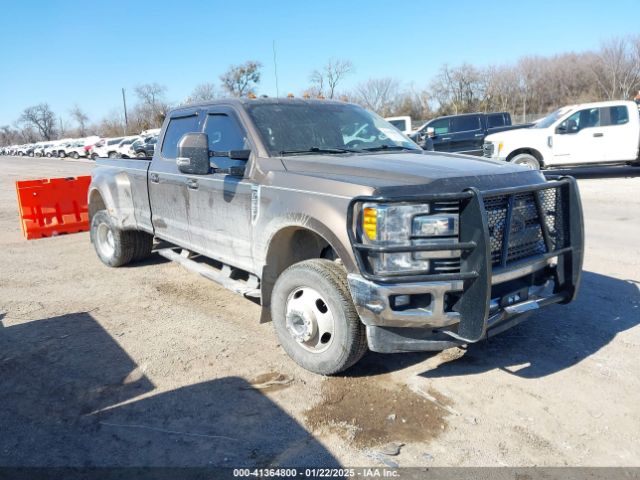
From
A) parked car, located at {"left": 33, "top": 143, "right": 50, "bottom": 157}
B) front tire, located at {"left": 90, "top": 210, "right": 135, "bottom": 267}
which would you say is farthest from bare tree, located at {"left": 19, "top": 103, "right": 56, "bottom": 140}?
front tire, located at {"left": 90, "top": 210, "right": 135, "bottom": 267}

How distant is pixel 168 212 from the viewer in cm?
548

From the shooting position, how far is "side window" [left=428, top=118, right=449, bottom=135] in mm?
18562

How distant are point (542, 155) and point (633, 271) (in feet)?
28.8

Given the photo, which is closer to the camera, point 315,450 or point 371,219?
point 315,450

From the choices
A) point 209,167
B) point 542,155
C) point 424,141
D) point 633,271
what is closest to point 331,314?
point 209,167

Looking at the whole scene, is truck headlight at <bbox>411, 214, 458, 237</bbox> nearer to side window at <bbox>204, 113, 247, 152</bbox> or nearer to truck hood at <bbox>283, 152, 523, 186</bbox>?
truck hood at <bbox>283, 152, 523, 186</bbox>

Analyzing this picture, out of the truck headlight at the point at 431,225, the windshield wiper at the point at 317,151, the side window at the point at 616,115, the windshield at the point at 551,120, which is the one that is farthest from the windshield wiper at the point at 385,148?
the side window at the point at 616,115

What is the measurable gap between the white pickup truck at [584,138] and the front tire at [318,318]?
11.2 metres

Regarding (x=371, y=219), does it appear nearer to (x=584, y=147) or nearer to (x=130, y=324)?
(x=130, y=324)

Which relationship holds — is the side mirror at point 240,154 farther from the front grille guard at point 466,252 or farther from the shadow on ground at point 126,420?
the shadow on ground at point 126,420

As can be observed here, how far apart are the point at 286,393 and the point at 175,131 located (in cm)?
319

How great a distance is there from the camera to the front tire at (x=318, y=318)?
11.2ft

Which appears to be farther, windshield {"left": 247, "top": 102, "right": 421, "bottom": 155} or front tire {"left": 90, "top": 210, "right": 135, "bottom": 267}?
front tire {"left": 90, "top": 210, "right": 135, "bottom": 267}

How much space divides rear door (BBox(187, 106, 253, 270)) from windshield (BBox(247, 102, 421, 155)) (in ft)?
0.77
